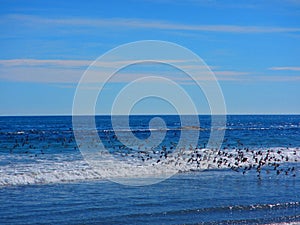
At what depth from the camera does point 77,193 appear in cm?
2166

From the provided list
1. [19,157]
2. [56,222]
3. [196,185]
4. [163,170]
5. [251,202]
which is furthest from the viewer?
[19,157]

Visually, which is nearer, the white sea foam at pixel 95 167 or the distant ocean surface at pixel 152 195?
the distant ocean surface at pixel 152 195

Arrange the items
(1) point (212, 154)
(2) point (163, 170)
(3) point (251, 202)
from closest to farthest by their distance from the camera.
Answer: (3) point (251, 202) < (2) point (163, 170) < (1) point (212, 154)

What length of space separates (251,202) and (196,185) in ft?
14.3

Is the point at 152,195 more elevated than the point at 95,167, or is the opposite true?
the point at 95,167

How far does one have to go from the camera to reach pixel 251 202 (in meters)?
20.2

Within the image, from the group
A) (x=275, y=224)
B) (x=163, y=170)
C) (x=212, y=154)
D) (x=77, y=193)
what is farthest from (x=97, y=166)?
(x=275, y=224)

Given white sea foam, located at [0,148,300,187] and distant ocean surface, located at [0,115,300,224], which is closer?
distant ocean surface, located at [0,115,300,224]

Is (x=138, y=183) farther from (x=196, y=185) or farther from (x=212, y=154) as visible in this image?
(x=212, y=154)

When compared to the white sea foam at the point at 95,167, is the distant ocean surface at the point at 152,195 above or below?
below

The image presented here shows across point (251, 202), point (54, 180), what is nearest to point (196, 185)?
point (251, 202)

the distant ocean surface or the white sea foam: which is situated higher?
the white sea foam

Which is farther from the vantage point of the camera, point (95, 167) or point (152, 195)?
point (95, 167)

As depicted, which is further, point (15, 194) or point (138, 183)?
point (138, 183)
